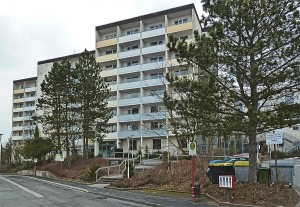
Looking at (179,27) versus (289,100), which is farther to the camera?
(179,27)

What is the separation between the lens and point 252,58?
15.2 meters

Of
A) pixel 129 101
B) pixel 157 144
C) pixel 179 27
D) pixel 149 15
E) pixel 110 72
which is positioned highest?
pixel 149 15

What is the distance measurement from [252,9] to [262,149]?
4295cm

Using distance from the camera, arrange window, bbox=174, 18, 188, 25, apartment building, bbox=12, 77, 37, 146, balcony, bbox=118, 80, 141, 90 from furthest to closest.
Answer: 1. apartment building, bbox=12, 77, 37, 146
2. balcony, bbox=118, 80, 141, 90
3. window, bbox=174, 18, 188, 25

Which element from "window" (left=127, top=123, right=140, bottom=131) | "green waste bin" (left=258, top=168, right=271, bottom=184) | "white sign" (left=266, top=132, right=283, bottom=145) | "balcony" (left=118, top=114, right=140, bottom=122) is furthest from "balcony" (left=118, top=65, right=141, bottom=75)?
"white sign" (left=266, top=132, right=283, bottom=145)

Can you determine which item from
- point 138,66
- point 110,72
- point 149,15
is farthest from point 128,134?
point 149,15

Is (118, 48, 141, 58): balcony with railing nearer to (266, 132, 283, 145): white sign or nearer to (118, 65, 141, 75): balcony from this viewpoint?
(118, 65, 141, 75): balcony

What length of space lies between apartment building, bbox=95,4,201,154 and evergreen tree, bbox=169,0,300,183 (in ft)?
130

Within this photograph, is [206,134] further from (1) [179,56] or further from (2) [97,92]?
(2) [97,92]

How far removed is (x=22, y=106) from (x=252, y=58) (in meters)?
98.0

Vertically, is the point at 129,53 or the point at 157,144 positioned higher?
the point at 129,53

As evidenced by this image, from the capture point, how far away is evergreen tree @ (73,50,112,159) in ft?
136

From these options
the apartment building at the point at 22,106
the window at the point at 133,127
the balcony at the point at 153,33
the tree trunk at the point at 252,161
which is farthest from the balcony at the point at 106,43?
the tree trunk at the point at 252,161

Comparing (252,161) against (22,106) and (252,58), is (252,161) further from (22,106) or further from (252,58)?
(22,106)
